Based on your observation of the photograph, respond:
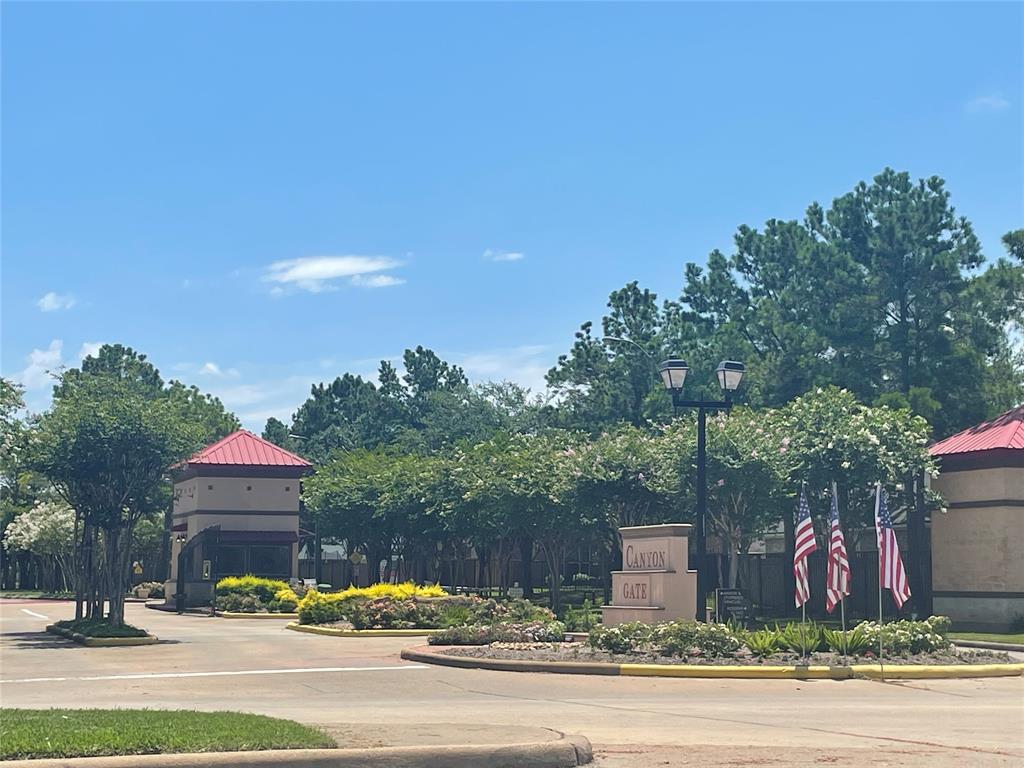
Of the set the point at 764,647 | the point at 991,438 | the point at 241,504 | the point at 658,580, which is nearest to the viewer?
the point at 764,647

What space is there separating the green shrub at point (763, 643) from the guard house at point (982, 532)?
15669 millimetres

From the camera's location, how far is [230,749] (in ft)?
36.6

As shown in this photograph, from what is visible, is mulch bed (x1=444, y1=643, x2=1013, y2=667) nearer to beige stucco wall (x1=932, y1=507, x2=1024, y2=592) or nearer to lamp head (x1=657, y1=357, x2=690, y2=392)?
lamp head (x1=657, y1=357, x2=690, y2=392)

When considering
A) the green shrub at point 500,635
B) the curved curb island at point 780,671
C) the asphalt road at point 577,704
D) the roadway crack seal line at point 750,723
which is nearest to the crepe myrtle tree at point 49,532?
the green shrub at point 500,635

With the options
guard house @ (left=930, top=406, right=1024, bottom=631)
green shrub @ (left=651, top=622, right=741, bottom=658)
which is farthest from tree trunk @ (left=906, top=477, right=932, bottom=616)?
green shrub @ (left=651, top=622, right=741, bottom=658)

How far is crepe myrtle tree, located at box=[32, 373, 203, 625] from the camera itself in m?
33.0

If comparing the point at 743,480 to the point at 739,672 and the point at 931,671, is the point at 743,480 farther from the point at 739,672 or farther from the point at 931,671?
the point at 739,672

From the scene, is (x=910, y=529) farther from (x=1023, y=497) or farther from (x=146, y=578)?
(x=146, y=578)

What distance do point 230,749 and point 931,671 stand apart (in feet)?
45.1

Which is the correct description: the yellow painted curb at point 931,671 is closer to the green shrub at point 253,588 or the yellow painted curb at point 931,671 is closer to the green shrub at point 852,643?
the green shrub at point 852,643

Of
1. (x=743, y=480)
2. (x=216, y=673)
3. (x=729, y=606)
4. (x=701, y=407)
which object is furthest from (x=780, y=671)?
(x=743, y=480)

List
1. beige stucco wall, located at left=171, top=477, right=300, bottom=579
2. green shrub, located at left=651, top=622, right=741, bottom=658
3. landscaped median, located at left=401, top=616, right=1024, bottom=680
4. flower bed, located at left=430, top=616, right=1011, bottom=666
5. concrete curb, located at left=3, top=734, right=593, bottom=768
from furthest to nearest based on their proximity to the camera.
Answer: beige stucco wall, located at left=171, top=477, right=300, bottom=579, green shrub, located at left=651, top=622, right=741, bottom=658, flower bed, located at left=430, top=616, right=1011, bottom=666, landscaped median, located at left=401, top=616, right=1024, bottom=680, concrete curb, located at left=3, top=734, right=593, bottom=768

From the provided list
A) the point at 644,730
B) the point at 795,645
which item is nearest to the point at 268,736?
the point at 644,730

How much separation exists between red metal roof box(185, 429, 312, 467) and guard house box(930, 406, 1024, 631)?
93.4 ft
